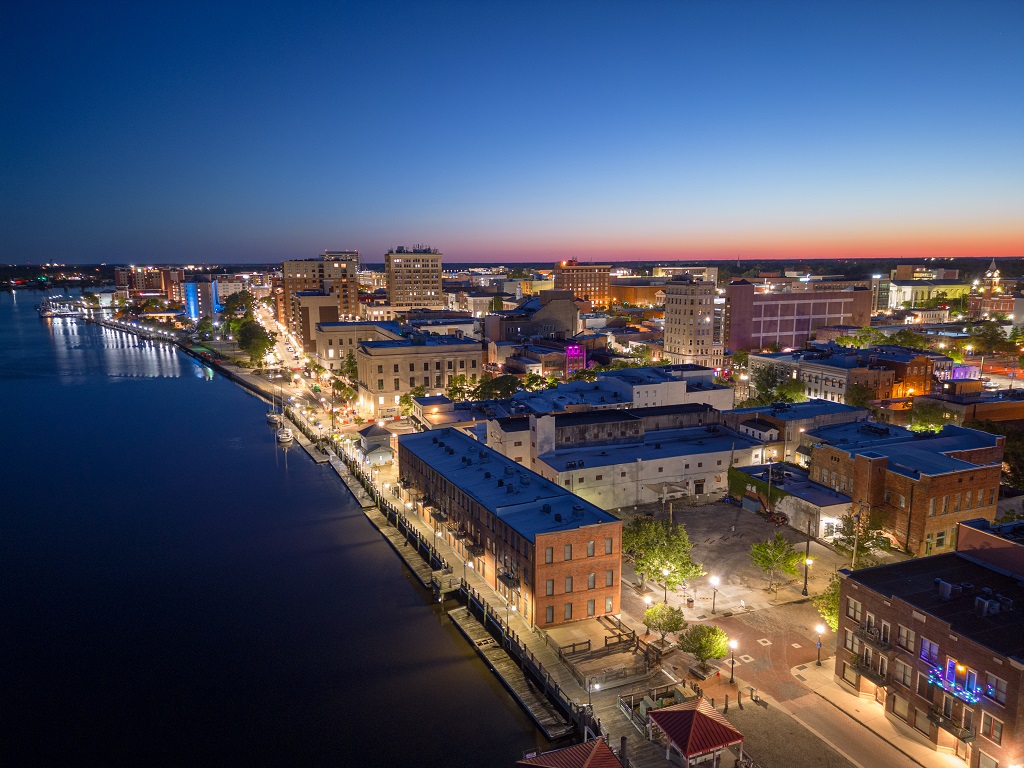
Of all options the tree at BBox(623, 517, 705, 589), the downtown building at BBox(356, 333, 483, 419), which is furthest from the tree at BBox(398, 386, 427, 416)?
the tree at BBox(623, 517, 705, 589)

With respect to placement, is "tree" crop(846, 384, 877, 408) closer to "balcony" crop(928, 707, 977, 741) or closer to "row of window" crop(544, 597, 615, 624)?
"row of window" crop(544, 597, 615, 624)

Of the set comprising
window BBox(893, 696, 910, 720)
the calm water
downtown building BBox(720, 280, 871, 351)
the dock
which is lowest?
the calm water

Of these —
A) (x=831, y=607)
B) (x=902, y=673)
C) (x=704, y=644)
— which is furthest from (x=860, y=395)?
(x=704, y=644)

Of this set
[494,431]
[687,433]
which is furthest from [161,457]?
[687,433]

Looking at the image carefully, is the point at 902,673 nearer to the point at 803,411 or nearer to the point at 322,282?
the point at 803,411

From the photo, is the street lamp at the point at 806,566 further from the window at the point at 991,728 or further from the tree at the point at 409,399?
the tree at the point at 409,399

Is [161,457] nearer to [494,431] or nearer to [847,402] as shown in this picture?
[494,431]

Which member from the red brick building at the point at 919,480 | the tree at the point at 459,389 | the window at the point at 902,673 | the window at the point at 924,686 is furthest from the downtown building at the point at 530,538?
the tree at the point at 459,389
